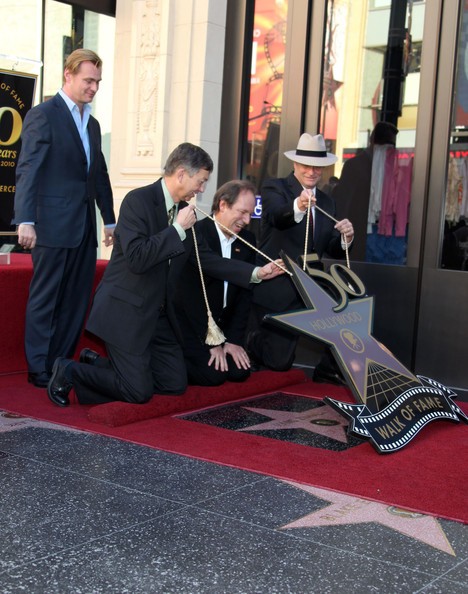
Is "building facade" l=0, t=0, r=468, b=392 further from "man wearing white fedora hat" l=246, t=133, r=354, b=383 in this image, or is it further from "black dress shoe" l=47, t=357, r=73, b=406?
"black dress shoe" l=47, t=357, r=73, b=406

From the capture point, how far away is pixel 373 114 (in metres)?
5.95

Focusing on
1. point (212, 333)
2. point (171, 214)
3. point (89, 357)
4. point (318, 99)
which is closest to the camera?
point (171, 214)

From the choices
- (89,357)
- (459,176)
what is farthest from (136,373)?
(459,176)

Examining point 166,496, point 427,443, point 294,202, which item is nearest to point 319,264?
point 294,202

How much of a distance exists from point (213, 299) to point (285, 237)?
751 millimetres

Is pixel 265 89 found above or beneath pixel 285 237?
above

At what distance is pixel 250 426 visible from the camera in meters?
4.23

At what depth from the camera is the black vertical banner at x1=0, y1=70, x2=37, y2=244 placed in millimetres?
5184

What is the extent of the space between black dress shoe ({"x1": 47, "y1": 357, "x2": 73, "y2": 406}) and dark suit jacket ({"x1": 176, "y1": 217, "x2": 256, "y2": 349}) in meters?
0.72

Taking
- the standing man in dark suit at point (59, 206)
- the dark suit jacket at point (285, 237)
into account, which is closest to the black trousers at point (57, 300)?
the standing man in dark suit at point (59, 206)

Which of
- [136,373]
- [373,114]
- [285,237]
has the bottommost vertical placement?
[136,373]

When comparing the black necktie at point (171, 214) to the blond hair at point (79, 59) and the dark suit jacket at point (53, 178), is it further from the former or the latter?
the blond hair at point (79, 59)

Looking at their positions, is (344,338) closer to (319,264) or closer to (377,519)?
(319,264)

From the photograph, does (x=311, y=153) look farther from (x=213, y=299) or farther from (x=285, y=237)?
(x=213, y=299)
